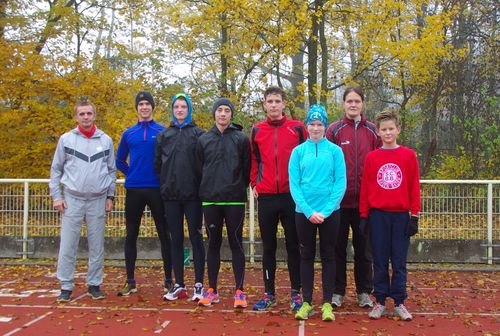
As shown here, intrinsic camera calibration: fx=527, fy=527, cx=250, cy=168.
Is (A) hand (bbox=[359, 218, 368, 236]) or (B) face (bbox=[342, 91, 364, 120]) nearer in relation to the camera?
(A) hand (bbox=[359, 218, 368, 236])

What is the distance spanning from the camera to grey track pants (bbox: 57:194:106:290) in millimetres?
5832

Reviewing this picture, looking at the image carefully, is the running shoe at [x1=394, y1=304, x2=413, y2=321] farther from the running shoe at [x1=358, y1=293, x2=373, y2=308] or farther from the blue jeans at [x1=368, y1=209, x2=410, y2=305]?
the running shoe at [x1=358, y1=293, x2=373, y2=308]

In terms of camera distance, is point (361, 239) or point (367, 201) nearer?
point (367, 201)

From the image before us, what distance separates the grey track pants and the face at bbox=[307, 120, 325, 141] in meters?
2.52

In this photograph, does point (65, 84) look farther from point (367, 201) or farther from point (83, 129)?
point (367, 201)

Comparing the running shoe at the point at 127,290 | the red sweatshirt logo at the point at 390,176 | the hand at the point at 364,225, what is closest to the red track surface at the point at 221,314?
the running shoe at the point at 127,290

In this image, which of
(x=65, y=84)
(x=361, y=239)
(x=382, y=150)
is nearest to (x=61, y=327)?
(x=361, y=239)

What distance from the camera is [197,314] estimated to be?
521cm

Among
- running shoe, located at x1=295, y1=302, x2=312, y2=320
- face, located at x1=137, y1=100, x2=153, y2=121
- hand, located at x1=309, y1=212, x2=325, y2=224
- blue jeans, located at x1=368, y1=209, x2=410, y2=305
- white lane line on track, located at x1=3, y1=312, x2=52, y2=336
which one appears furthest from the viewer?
face, located at x1=137, y1=100, x2=153, y2=121

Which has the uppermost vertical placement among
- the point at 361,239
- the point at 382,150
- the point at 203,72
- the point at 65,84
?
the point at 203,72

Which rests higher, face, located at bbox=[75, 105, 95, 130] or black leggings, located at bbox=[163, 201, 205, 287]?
face, located at bbox=[75, 105, 95, 130]

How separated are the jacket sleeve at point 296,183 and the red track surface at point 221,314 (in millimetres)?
1065

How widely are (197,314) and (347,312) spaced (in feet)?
4.93

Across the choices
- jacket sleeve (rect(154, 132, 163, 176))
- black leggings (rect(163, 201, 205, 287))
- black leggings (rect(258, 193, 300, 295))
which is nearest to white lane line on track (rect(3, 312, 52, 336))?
black leggings (rect(163, 201, 205, 287))
